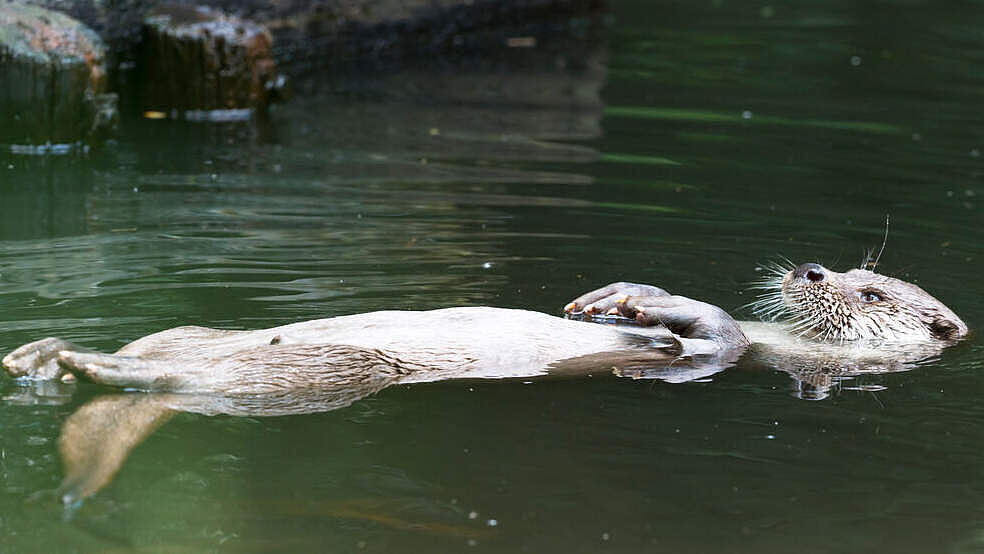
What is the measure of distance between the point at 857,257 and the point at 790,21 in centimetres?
1097

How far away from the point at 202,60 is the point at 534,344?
6.62 m

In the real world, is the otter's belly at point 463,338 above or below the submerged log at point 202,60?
below

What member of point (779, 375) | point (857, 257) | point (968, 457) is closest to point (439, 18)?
point (857, 257)

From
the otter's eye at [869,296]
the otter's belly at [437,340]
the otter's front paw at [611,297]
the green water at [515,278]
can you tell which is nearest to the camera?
the green water at [515,278]

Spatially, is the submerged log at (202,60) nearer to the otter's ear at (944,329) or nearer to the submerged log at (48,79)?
the submerged log at (48,79)

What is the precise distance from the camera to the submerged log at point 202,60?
35.0ft

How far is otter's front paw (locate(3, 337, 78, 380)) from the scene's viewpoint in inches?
174

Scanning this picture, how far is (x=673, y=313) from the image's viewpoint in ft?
17.3

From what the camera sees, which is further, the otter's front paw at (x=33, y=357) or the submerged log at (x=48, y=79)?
the submerged log at (x=48, y=79)

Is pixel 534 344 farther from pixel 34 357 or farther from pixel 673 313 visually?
pixel 34 357

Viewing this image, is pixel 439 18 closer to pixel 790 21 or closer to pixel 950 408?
pixel 790 21

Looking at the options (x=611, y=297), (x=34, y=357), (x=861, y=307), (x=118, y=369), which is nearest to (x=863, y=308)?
(x=861, y=307)

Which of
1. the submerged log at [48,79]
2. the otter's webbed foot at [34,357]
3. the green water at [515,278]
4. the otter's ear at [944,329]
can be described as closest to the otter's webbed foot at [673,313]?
the green water at [515,278]

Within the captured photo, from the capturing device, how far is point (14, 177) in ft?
27.9
